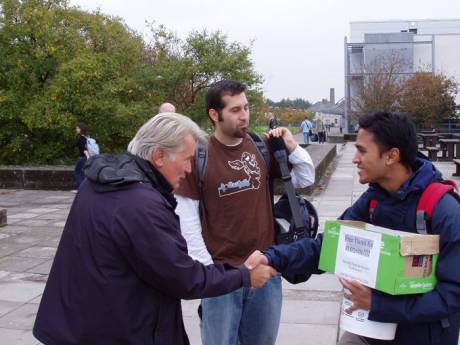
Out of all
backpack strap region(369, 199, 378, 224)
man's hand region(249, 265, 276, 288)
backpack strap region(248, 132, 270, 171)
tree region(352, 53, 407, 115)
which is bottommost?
man's hand region(249, 265, 276, 288)

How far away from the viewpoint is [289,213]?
310 cm

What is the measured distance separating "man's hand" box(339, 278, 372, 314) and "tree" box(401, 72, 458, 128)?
38278 millimetres

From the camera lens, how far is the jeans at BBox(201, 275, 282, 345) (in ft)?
9.62

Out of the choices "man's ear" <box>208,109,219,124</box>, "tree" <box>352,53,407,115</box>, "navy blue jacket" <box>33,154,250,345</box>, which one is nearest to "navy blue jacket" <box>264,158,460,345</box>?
"navy blue jacket" <box>33,154,250,345</box>

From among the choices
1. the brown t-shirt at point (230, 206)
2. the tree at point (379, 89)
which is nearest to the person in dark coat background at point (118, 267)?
the brown t-shirt at point (230, 206)

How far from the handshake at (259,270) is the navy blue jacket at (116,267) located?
41cm

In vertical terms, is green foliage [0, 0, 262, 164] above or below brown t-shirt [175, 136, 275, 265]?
above

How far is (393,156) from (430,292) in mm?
526

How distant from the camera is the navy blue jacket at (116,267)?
6.59 ft

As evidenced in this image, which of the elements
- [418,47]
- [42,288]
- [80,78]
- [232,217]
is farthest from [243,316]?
[418,47]

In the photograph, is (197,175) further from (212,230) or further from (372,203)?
(372,203)

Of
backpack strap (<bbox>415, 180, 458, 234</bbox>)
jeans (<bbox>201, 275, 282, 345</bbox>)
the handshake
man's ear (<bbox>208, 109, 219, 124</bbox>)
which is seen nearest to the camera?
backpack strap (<bbox>415, 180, 458, 234</bbox>)

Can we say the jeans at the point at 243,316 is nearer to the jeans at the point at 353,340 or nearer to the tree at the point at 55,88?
the jeans at the point at 353,340

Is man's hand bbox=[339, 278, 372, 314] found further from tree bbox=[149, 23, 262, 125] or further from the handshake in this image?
tree bbox=[149, 23, 262, 125]
